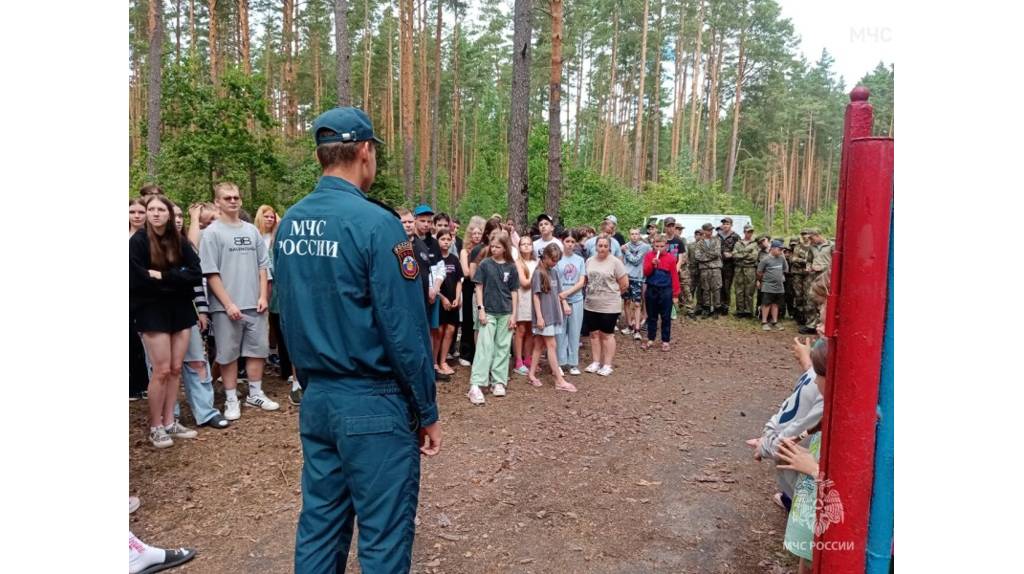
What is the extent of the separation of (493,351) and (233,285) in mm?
2917

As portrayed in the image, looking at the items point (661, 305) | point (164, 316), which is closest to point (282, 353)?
point (164, 316)

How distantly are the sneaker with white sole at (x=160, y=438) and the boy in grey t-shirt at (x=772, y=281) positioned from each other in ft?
34.7

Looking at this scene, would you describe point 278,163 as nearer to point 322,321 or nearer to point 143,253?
point 143,253

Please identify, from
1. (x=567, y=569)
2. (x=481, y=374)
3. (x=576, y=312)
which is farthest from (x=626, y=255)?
(x=567, y=569)

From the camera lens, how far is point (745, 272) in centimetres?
1245

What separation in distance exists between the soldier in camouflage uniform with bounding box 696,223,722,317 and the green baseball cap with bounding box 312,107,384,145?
35.9ft

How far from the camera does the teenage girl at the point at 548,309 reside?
7.01 metres

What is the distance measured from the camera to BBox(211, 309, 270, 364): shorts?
5.34 meters

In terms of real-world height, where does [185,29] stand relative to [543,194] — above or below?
A: above

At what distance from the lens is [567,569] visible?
3.27 m

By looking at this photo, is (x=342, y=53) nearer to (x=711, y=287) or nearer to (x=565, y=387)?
(x=565, y=387)

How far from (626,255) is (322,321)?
8.11 metres

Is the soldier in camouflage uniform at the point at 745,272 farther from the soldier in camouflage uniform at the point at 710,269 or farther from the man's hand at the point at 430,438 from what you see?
the man's hand at the point at 430,438

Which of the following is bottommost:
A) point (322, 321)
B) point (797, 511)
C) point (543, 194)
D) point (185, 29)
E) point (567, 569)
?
point (567, 569)
